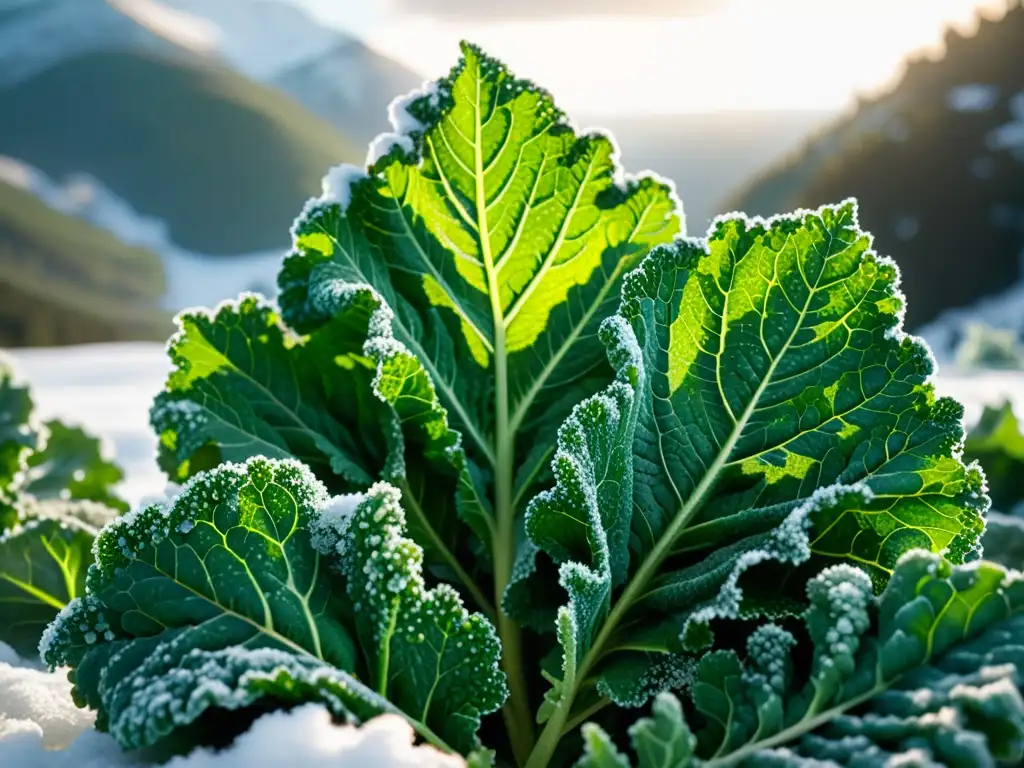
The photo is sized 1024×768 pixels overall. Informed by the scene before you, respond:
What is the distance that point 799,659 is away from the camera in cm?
100

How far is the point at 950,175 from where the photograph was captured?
21031 millimetres

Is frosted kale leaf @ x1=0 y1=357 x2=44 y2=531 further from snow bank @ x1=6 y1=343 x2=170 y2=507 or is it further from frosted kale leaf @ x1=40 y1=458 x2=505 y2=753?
frosted kale leaf @ x1=40 y1=458 x2=505 y2=753

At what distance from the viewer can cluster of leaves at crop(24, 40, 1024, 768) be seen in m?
0.90

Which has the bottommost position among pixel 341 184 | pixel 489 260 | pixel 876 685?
pixel 876 685

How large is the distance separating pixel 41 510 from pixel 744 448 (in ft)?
4.55

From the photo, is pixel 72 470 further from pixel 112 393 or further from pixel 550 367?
pixel 112 393

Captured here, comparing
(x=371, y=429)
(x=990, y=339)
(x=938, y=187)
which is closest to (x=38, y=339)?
(x=990, y=339)

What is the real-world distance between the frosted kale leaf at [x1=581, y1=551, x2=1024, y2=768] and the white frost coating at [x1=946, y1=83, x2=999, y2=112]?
78.6 ft

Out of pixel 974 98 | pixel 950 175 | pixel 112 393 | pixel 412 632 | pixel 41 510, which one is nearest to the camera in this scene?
pixel 412 632

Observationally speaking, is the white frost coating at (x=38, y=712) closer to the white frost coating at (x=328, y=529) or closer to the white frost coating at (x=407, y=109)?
the white frost coating at (x=328, y=529)

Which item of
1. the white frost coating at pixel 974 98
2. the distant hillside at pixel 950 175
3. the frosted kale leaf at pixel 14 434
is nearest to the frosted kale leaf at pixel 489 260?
the frosted kale leaf at pixel 14 434

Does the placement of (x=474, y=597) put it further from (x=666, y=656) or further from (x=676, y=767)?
(x=676, y=767)

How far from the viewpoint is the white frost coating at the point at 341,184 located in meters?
1.30

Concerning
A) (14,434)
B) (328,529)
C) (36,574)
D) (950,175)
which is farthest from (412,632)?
(950,175)
